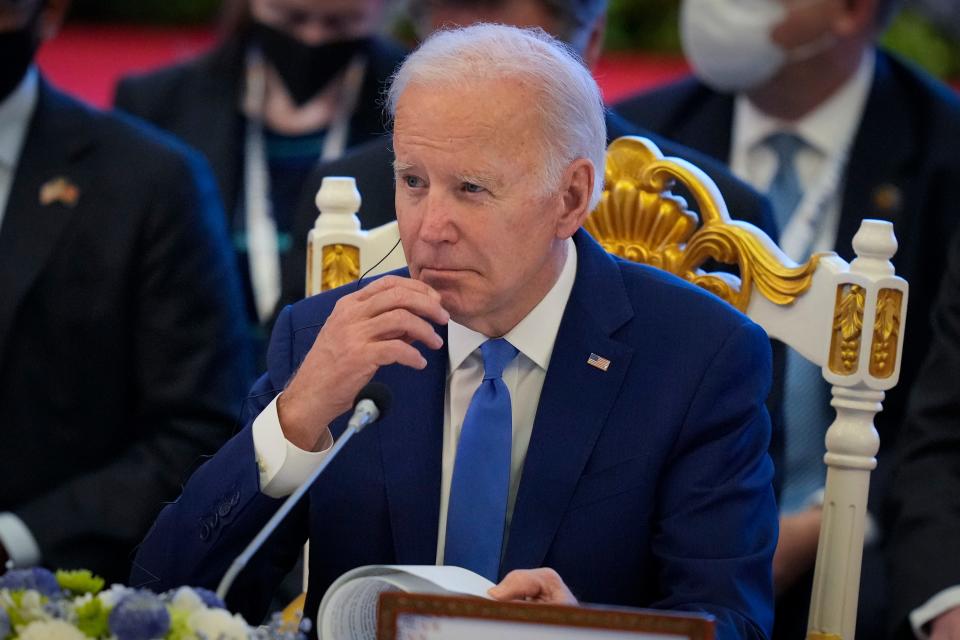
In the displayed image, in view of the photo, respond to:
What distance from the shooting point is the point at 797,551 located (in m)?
2.71

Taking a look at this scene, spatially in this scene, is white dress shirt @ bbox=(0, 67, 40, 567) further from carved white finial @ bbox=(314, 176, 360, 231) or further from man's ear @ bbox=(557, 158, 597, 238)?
man's ear @ bbox=(557, 158, 597, 238)

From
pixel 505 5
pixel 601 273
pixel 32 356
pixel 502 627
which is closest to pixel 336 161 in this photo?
pixel 505 5

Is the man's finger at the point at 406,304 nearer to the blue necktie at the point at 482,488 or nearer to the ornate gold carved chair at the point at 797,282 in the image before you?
the blue necktie at the point at 482,488

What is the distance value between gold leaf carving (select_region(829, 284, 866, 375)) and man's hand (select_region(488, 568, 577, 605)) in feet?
2.25

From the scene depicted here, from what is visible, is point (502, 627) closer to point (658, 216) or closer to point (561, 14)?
point (658, 216)

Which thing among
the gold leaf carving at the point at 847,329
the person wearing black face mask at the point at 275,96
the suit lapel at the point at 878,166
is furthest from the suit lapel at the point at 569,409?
the person wearing black face mask at the point at 275,96

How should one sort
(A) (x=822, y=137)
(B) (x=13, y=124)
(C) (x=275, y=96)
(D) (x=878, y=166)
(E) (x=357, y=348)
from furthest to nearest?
1. (C) (x=275, y=96)
2. (A) (x=822, y=137)
3. (D) (x=878, y=166)
4. (B) (x=13, y=124)
5. (E) (x=357, y=348)

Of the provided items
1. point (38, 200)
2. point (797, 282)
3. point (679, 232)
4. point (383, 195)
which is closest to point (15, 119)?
point (38, 200)

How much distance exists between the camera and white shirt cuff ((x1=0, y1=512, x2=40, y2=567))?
116 inches

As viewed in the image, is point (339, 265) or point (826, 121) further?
point (826, 121)

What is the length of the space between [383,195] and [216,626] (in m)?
1.61

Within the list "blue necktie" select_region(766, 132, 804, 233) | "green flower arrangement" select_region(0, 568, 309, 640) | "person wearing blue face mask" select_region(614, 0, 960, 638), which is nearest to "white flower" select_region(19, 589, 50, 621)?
"green flower arrangement" select_region(0, 568, 309, 640)

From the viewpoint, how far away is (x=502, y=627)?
4.89ft

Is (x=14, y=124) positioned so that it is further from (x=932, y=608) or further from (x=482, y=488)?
(x=932, y=608)
